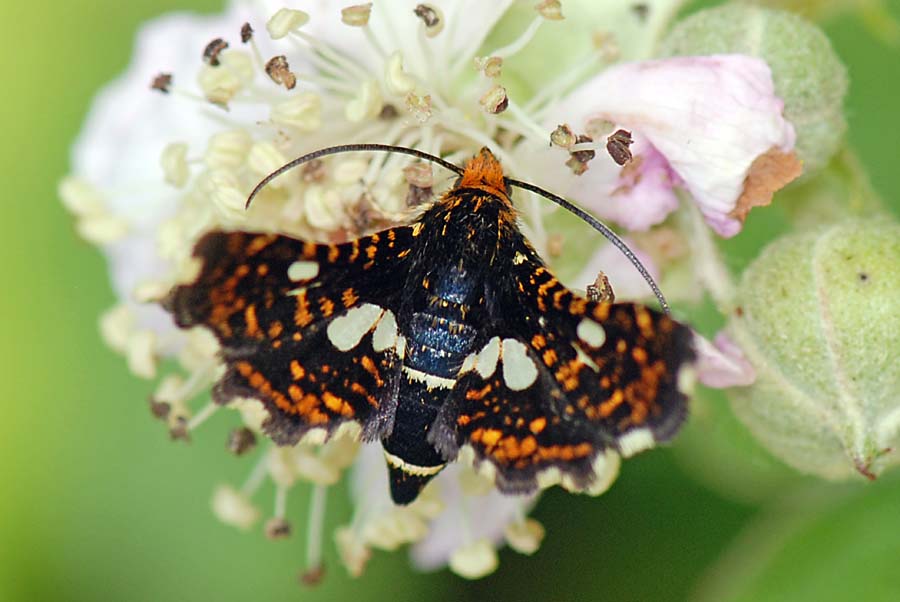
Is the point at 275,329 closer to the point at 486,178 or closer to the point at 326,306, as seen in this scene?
the point at 326,306

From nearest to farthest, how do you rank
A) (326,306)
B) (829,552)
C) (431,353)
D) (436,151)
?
(431,353), (326,306), (436,151), (829,552)

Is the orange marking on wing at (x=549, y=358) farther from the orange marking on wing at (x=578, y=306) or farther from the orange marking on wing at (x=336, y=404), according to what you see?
the orange marking on wing at (x=336, y=404)

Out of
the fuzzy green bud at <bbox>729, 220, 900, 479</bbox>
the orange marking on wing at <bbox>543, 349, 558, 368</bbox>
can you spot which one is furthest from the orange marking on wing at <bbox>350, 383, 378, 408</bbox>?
the fuzzy green bud at <bbox>729, 220, 900, 479</bbox>

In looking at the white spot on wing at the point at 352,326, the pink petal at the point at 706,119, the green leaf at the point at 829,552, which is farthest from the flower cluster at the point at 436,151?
the green leaf at the point at 829,552

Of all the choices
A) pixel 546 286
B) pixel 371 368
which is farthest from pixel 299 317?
pixel 546 286

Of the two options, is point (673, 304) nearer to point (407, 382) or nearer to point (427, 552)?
point (407, 382)

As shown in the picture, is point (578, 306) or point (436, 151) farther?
point (436, 151)

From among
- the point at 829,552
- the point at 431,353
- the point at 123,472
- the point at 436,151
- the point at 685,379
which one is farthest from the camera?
the point at 123,472
